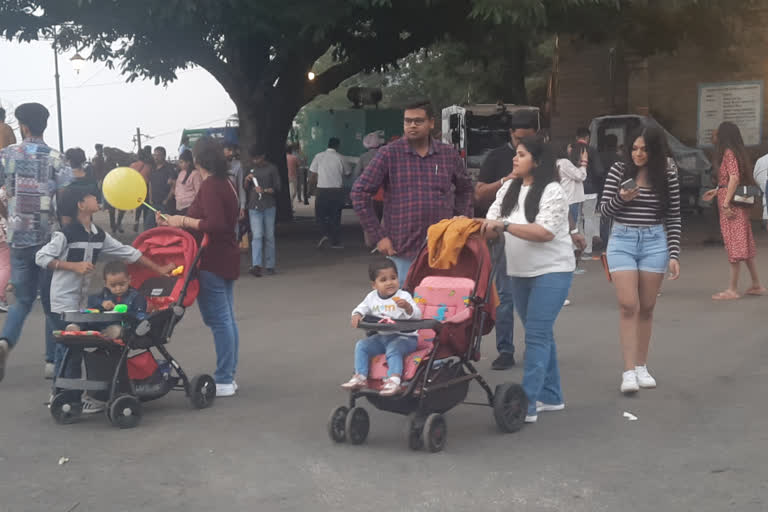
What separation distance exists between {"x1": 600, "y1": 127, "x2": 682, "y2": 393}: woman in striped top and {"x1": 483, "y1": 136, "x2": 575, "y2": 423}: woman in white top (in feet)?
3.35

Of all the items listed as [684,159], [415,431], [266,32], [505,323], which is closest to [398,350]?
[415,431]

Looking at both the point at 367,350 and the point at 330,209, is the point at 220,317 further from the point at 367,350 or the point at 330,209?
the point at 330,209

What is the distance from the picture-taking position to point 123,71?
853 inches

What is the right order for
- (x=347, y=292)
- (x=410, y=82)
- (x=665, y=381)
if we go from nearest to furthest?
(x=665, y=381)
(x=347, y=292)
(x=410, y=82)

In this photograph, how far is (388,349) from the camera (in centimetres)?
612

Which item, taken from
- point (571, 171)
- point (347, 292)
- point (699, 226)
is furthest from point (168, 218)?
point (699, 226)

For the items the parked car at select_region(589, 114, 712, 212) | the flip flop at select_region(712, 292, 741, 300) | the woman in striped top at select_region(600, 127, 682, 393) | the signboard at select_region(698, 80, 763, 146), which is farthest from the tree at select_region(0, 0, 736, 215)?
the woman in striped top at select_region(600, 127, 682, 393)

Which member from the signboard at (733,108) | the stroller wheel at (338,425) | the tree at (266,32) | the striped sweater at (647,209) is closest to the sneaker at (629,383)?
the striped sweater at (647,209)

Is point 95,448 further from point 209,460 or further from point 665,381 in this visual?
point 665,381

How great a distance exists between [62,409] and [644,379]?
3.85 metres

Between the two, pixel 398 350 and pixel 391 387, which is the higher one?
pixel 398 350

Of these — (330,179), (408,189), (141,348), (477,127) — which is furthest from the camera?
(477,127)

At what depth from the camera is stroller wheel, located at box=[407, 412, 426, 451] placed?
6.02 metres

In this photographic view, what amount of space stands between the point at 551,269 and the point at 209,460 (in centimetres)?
225
